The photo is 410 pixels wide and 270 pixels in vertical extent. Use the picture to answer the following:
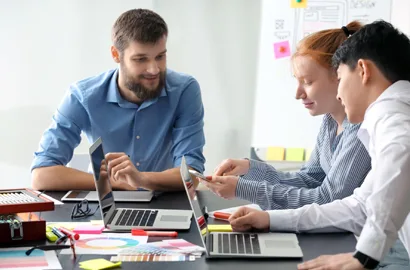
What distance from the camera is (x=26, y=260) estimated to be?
162 centimetres

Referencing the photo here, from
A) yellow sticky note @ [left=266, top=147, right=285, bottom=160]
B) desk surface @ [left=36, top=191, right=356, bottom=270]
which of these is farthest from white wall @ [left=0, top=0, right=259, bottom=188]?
desk surface @ [left=36, top=191, right=356, bottom=270]

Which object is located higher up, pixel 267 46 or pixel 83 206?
pixel 267 46

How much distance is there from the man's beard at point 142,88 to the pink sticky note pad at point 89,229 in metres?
0.90

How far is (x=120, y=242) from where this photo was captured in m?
1.80

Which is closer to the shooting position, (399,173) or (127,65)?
(399,173)

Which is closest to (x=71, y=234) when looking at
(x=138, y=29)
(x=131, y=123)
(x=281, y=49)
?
(x=131, y=123)

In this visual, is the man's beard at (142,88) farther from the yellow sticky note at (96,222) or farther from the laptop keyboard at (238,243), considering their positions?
the laptop keyboard at (238,243)

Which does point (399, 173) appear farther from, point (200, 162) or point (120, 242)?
point (200, 162)

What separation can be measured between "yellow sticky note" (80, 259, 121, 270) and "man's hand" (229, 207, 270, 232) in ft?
1.40

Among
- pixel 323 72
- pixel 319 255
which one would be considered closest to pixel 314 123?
pixel 323 72

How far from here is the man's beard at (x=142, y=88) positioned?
2.73 meters

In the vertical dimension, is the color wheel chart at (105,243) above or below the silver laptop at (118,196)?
above

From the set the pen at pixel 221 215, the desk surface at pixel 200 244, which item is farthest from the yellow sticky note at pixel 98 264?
the pen at pixel 221 215

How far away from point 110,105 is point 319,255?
1365mm
